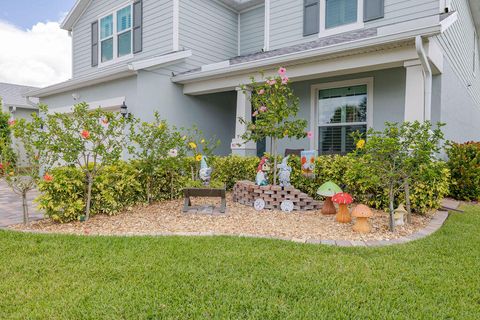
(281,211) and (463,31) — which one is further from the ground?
(463,31)

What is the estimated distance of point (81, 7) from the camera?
11805mm

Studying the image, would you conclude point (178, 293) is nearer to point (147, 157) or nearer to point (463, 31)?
point (147, 157)

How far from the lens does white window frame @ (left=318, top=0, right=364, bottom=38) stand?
751 cm

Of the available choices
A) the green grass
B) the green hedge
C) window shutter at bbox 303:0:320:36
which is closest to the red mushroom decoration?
the green hedge

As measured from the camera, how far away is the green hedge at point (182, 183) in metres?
4.62

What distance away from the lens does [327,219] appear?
193 inches

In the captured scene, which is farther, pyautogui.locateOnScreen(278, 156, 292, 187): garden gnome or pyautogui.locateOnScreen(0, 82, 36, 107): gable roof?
pyautogui.locateOnScreen(0, 82, 36, 107): gable roof

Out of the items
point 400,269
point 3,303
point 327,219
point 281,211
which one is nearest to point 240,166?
point 281,211

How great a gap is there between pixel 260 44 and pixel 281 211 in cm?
702

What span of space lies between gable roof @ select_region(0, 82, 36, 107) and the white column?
15657 millimetres

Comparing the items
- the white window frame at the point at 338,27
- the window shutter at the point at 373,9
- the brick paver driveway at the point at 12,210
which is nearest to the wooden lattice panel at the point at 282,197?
the brick paver driveway at the point at 12,210

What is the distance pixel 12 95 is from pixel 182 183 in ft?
50.3

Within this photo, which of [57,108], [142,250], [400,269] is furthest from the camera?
Result: [57,108]

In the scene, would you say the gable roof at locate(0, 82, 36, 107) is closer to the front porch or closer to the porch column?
Result: the front porch
